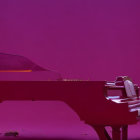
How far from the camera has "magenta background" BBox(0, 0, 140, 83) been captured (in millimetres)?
5531

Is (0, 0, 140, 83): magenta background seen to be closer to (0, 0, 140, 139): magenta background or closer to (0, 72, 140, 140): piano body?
(0, 0, 140, 139): magenta background

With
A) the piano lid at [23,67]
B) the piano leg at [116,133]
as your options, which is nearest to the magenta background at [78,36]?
the piano lid at [23,67]

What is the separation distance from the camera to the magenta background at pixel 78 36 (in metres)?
5.53

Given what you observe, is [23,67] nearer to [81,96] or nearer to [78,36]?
[81,96]

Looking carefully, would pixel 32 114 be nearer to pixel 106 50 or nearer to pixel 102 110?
pixel 106 50

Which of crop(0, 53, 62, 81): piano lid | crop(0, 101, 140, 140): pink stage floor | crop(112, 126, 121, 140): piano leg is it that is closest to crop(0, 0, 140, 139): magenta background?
crop(0, 101, 140, 140): pink stage floor

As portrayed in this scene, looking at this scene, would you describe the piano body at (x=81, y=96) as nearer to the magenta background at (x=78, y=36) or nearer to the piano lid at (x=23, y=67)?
the piano lid at (x=23, y=67)

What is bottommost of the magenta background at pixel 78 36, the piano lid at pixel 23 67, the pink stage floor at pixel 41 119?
the pink stage floor at pixel 41 119

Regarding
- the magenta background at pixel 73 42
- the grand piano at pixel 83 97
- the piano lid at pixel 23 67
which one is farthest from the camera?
the magenta background at pixel 73 42

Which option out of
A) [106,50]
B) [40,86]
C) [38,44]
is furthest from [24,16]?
[40,86]

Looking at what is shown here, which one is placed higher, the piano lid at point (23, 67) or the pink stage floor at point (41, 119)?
the piano lid at point (23, 67)

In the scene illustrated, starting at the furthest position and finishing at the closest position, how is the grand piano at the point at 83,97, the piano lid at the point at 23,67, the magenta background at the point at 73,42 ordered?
the magenta background at the point at 73,42 → the piano lid at the point at 23,67 → the grand piano at the point at 83,97

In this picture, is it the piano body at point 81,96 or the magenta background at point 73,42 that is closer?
the piano body at point 81,96

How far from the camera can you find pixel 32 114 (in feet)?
18.3
